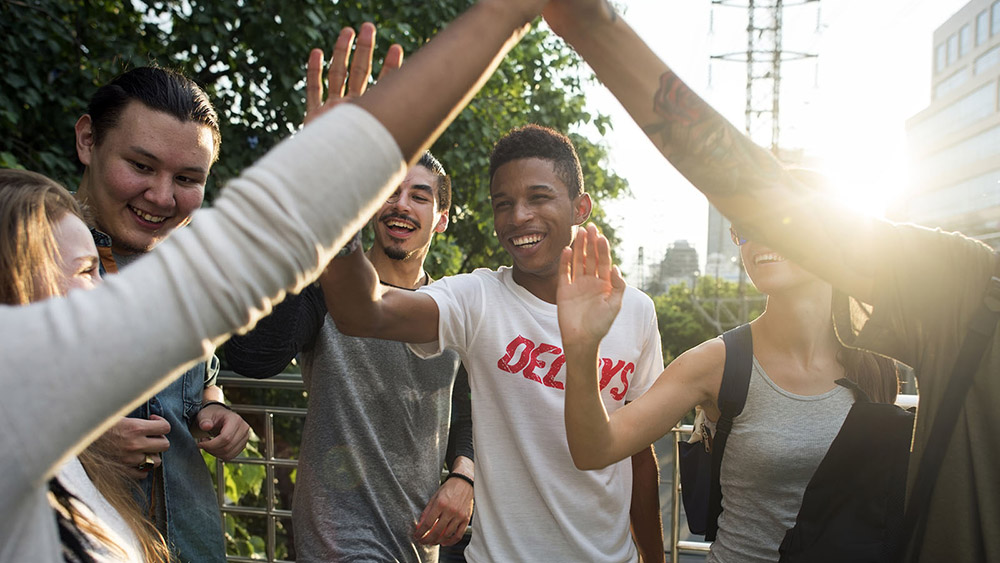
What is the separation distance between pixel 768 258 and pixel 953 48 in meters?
86.8

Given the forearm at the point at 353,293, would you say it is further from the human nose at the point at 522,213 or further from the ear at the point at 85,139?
the ear at the point at 85,139

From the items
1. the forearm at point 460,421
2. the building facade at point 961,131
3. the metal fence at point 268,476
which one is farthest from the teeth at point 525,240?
the building facade at point 961,131

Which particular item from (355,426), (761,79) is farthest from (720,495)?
(761,79)

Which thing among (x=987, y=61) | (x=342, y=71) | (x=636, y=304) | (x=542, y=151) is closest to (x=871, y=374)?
(x=636, y=304)

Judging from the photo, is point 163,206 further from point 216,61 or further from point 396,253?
point 216,61

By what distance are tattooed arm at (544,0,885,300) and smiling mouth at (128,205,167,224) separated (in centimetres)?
147

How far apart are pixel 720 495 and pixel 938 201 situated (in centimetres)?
8185

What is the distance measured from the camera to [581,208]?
2934 mm

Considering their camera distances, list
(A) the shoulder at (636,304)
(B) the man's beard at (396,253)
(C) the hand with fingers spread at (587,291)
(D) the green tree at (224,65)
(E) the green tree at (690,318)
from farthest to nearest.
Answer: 1. (E) the green tree at (690,318)
2. (D) the green tree at (224,65)
3. (B) the man's beard at (396,253)
4. (A) the shoulder at (636,304)
5. (C) the hand with fingers spread at (587,291)

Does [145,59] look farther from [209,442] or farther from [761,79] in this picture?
[761,79]

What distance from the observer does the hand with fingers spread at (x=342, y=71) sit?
1.31m

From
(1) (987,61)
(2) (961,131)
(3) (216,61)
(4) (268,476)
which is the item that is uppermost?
(1) (987,61)

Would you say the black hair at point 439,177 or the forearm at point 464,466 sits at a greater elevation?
the black hair at point 439,177

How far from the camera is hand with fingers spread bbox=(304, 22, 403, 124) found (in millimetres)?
1314
